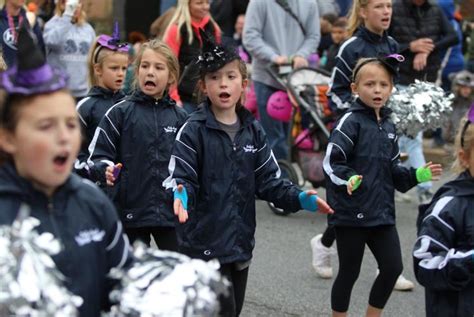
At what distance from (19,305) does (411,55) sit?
6.45 m

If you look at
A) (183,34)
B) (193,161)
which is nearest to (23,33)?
(193,161)

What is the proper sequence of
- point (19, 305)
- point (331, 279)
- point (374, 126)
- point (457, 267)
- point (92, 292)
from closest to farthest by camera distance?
point (19, 305) → point (92, 292) → point (457, 267) → point (374, 126) → point (331, 279)

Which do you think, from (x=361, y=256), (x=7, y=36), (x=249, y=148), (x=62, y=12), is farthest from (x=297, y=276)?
(x=62, y=12)

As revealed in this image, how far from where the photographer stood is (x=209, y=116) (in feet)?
16.1

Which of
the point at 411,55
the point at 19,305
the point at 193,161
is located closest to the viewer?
the point at 19,305

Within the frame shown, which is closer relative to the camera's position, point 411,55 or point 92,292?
point 92,292

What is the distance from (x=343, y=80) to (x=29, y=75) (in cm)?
402

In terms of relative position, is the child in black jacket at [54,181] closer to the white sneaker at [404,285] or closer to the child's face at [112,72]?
the child's face at [112,72]

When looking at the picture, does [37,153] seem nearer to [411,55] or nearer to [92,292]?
[92,292]

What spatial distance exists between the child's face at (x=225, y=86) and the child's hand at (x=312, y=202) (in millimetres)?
619

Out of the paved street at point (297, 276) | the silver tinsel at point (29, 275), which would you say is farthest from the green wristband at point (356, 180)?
the silver tinsel at point (29, 275)

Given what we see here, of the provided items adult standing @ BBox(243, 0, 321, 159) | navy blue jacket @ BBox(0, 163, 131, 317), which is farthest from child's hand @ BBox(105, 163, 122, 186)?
adult standing @ BBox(243, 0, 321, 159)

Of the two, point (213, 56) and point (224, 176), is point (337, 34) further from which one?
point (224, 176)

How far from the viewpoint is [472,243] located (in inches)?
157
